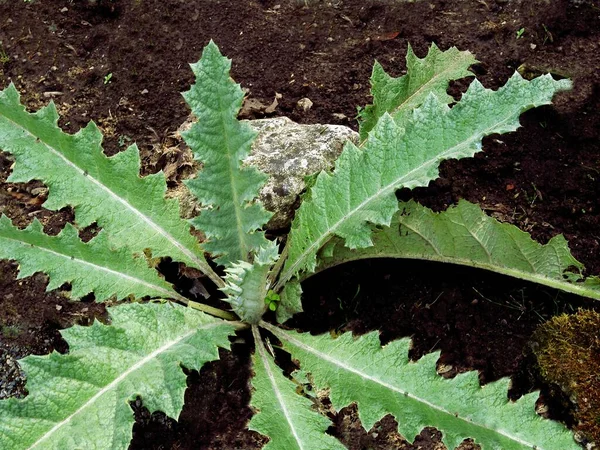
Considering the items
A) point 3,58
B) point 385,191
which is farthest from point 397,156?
point 3,58

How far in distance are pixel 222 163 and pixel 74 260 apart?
0.63 m

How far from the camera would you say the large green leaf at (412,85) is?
2.55 meters

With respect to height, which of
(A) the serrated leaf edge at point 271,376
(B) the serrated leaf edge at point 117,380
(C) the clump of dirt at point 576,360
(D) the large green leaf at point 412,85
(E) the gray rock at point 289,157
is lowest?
(C) the clump of dirt at point 576,360

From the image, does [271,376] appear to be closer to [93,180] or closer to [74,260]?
[74,260]

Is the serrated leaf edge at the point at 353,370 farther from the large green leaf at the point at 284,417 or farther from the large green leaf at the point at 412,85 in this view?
the large green leaf at the point at 412,85

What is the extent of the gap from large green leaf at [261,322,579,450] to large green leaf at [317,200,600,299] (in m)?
0.43

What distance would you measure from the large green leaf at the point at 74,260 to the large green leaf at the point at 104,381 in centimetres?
26

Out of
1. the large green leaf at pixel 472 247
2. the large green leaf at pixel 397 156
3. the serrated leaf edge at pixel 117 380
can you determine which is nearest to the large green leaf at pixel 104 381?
the serrated leaf edge at pixel 117 380

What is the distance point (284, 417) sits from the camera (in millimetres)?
1976

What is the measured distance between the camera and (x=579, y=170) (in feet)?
8.70


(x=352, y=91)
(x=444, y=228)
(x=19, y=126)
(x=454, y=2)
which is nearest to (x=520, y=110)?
(x=444, y=228)

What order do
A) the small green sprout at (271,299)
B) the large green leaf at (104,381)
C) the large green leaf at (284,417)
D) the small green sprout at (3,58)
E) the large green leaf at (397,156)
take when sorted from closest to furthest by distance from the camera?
the large green leaf at (104,381), the large green leaf at (284,417), the large green leaf at (397,156), the small green sprout at (271,299), the small green sprout at (3,58)

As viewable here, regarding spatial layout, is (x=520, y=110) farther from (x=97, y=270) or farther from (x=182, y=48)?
(x=182, y=48)

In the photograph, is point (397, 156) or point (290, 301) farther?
point (290, 301)
